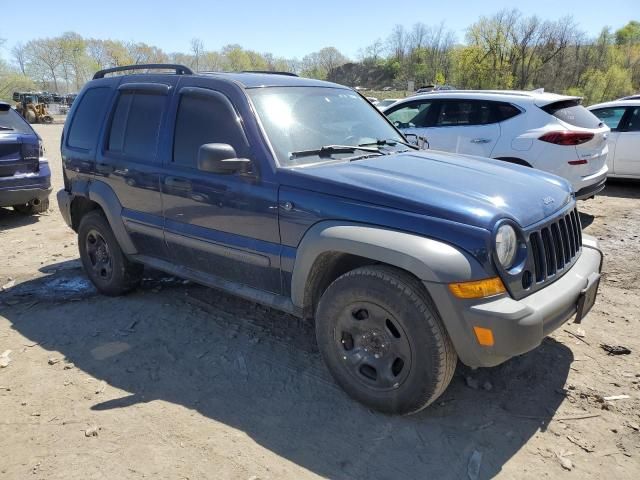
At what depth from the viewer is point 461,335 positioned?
2.56 meters

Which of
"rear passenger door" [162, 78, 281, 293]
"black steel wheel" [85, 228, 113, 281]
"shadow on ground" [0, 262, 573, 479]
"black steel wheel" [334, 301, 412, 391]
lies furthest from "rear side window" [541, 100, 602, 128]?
"black steel wheel" [85, 228, 113, 281]

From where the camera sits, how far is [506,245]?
2627mm

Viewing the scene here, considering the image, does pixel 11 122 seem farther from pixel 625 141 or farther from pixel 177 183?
pixel 625 141

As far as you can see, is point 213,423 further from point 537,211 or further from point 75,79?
point 75,79

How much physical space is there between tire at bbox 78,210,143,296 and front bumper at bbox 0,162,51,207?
2.79 metres

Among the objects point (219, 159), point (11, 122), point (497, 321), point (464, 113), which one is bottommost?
point (497, 321)

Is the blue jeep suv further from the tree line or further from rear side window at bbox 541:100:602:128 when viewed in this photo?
the tree line

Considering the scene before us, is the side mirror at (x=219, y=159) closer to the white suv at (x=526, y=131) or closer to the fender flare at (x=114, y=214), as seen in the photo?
the fender flare at (x=114, y=214)

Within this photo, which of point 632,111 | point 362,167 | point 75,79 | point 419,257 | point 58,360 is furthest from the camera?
point 75,79

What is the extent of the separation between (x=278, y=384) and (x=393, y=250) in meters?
1.28

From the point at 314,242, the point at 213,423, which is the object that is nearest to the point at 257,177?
the point at 314,242

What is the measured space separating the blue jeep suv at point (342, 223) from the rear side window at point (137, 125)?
0.06ft

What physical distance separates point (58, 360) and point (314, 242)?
7.06ft

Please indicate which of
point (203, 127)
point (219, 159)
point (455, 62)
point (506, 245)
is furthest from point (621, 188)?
point (455, 62)
